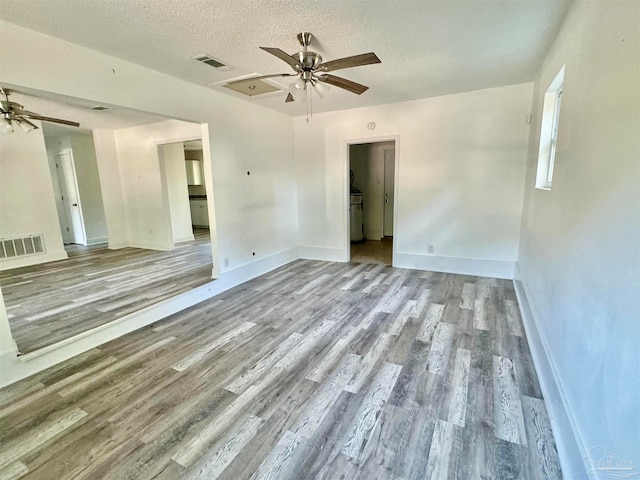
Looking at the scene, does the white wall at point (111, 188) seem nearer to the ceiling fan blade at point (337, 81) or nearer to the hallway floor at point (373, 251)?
the hallway floor at point (373, 251)

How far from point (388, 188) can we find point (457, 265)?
3.07 m

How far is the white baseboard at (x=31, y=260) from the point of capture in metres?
4.70

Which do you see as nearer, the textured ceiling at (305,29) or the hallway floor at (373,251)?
the textured ceiling at (305,29)

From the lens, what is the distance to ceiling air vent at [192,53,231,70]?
269 centimetres

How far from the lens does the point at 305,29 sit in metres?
2.27

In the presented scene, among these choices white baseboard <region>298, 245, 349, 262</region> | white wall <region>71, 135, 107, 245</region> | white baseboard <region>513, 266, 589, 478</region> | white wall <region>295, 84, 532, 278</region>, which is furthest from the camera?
white wall <region>71, 135, 107, 245</region>

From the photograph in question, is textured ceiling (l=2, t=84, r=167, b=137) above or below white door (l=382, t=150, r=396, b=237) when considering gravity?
above

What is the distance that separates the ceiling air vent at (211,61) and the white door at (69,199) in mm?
5948

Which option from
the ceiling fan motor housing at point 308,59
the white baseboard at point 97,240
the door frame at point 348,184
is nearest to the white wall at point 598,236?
the ceiling fan motor housing at point 308,59

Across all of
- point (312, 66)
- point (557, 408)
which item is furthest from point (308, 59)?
point (557, 408)

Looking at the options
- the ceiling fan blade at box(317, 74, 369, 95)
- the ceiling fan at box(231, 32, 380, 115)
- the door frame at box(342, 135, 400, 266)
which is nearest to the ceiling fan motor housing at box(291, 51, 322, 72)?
the ceiling fan at box(231, 32, 380, 115)

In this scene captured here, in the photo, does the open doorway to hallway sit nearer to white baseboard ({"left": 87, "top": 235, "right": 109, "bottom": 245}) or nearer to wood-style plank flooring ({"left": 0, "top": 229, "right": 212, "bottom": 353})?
wood-style plank flooring ({"left": 0, "top": 229, "right": 212, "bottom": 353})

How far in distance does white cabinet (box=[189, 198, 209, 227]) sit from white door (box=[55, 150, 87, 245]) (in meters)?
2.96

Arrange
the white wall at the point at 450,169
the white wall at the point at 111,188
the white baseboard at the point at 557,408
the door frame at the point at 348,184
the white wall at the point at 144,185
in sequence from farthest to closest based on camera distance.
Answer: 1. the white wall at the point at 111,188
2. the white wall at the point at 144,185
3. the door frame at the point at 348,184
4. the white wall at the point at 450,169
5. the white baseboard at the point at 557,408
